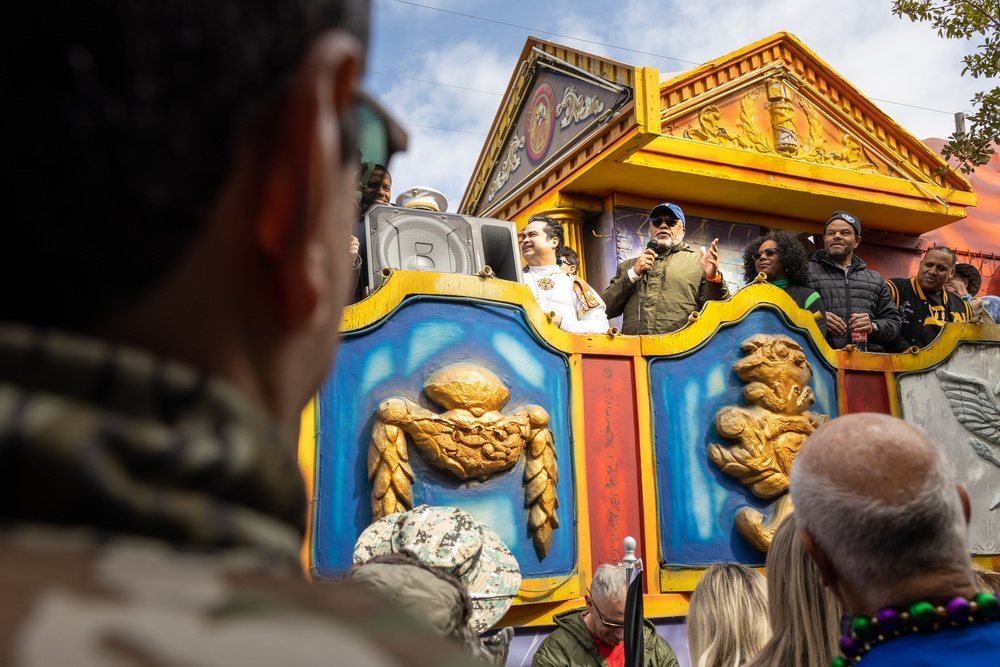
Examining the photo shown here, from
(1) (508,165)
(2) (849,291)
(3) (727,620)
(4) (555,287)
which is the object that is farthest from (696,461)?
(1) (508,165)

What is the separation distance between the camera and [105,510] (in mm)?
403

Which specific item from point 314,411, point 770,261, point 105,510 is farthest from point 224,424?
point 770,261

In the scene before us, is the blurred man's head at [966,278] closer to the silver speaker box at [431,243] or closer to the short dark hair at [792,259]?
the short dark hair at [792,259]

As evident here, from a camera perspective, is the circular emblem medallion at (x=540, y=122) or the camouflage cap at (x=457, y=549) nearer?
the camouflage cap at (x=457, y=549)

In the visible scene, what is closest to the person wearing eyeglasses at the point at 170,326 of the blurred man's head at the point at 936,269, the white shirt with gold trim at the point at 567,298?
the white shirt with gold trim at the point at 567,298

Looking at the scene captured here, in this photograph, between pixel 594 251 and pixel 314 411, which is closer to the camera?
pixel 314 411

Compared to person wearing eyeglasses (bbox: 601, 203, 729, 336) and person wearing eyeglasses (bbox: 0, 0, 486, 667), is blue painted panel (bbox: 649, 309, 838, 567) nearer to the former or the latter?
person wearing eyeglasses (bbox: 601, 203, 729, 336)

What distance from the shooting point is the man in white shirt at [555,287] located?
5.43 m

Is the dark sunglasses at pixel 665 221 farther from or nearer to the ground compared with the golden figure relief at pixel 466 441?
farther from the ground

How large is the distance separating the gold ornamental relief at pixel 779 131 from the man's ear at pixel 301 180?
828cm

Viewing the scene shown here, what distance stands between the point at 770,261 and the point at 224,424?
6.10m

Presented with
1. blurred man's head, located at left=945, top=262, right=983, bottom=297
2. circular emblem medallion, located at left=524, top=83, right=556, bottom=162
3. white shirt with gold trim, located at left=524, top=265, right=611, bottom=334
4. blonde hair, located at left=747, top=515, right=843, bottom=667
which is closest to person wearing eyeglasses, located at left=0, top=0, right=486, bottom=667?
blonde hair, located at left=747, top=515, right=843, bottom=667

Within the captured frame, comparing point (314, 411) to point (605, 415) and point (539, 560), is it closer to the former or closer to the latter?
point (539, 560)

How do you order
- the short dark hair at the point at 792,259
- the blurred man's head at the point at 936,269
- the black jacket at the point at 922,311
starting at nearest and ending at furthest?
the short dark hair at the point at 792,259
the black jacket at the point at 922,311
the blurred man's head at the point at 936,269
